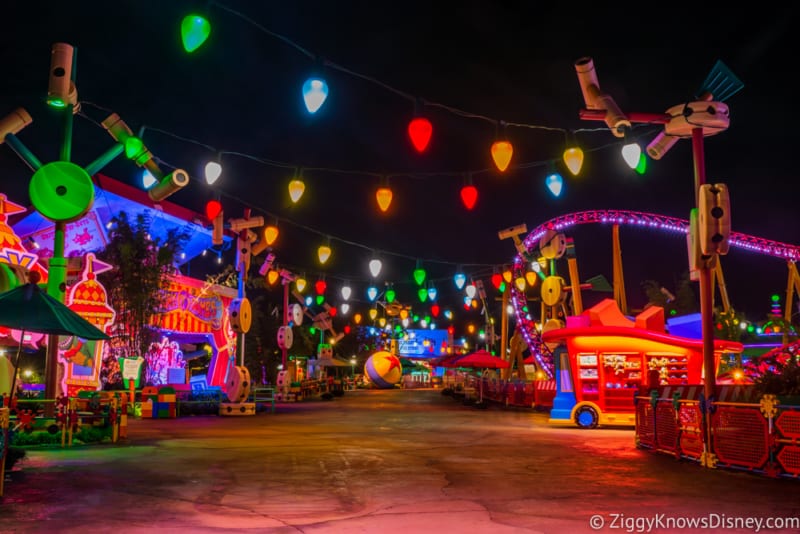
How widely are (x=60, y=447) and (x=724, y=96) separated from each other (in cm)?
1345

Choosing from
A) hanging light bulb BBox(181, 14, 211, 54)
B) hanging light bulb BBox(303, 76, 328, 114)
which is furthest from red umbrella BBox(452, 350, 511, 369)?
hanging light bulb BBox(181, 14, 211, 54)

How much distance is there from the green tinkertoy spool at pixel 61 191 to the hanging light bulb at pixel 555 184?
8.60m

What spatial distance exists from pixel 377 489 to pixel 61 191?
27.7 feet

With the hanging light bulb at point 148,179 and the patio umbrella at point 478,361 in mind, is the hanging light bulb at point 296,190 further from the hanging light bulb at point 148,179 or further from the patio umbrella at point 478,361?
the patio umbrella at point 478,361

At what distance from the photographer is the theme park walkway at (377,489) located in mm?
6250

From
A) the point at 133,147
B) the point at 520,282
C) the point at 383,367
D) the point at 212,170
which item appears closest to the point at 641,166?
the point at 212,170

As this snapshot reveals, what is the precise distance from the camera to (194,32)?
8156 millimetres

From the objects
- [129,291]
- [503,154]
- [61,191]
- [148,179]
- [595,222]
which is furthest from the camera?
[595,222]

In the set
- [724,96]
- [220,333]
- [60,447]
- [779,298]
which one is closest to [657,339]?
[724,96]

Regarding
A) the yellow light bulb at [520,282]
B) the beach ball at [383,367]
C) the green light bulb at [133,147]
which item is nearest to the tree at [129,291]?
the green light bulb at [133,147]

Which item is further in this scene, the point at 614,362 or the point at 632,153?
the point at 614,362

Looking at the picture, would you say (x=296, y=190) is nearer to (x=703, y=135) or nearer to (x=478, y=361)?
(x=703, y=135)

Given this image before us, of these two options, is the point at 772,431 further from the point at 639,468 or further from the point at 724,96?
the point at 724,96

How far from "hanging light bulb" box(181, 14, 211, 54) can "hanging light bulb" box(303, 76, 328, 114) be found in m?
1.73
